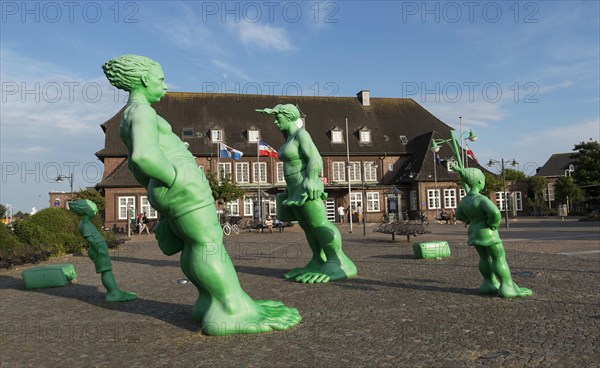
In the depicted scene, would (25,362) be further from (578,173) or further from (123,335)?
(578,173)

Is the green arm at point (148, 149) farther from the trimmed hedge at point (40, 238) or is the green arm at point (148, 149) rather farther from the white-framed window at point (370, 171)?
the white-framed window at point (370, 171)

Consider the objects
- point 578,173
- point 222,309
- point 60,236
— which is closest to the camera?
point 222,309

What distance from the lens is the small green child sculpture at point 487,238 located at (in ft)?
19.9

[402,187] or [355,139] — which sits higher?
[355,139]

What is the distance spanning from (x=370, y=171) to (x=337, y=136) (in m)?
3.84

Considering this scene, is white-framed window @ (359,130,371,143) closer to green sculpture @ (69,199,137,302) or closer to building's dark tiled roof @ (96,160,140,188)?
building's dark tiled roof @ (96,160,140,188)

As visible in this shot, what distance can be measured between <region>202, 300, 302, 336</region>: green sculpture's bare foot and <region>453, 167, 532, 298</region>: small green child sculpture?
111 inches

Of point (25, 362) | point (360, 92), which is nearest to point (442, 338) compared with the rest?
point (25, 362)

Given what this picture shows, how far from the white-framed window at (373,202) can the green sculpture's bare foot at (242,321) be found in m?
33.2

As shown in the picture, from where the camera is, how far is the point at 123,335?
15.9 feet

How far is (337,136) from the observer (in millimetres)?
38250

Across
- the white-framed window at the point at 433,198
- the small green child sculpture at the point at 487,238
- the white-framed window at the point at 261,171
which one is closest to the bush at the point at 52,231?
the small green child sculpture at the point at 487,238

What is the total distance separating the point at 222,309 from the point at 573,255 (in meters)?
9.44

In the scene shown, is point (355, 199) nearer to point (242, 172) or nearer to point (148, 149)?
point (242, 172)
